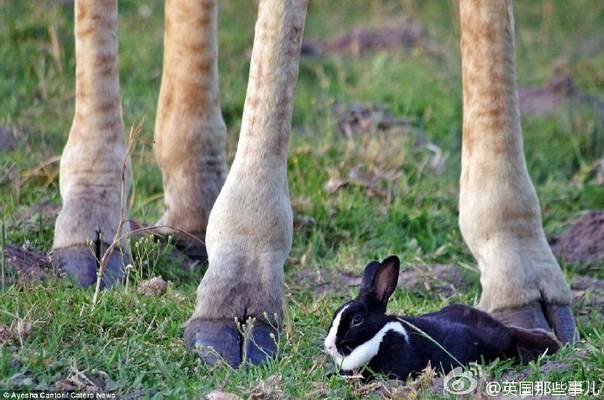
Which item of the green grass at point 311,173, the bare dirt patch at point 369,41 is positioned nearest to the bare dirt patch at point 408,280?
the green grass at point 311,173

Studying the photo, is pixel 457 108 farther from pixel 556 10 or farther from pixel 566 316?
pixel 566 316

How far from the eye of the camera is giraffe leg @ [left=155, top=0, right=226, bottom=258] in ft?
20.7

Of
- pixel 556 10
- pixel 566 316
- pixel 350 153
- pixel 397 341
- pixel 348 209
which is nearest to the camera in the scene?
pixel 397 341

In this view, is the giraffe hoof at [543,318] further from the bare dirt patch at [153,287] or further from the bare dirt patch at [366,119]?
the bare dirt patch at [366,119]

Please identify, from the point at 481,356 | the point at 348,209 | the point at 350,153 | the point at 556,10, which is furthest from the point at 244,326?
the point at 556,10

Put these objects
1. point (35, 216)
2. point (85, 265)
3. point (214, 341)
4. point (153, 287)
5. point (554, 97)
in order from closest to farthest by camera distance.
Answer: point (214, 341) < point (153, 287) < point (85, 265) < point (35, 216) < point (554, 97)

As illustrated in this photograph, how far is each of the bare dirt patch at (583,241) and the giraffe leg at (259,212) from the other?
89.1 inches

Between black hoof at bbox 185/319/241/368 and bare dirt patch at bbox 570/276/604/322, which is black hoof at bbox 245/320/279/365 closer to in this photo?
black hoof at bbox 185/319/241/368

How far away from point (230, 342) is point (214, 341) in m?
0.06

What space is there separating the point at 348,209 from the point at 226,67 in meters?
2.89

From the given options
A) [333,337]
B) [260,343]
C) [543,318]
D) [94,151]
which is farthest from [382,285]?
[94,151]

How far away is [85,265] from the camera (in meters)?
5.70

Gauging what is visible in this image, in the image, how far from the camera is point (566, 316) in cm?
554

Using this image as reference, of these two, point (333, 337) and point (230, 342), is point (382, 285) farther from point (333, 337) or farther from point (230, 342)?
point (230, 342)
